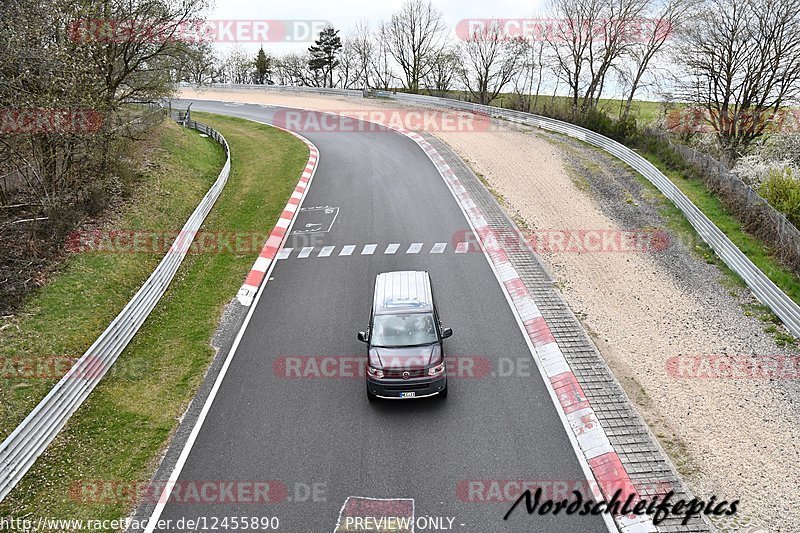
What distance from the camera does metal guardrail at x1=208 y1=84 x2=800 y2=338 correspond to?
45.5 ft

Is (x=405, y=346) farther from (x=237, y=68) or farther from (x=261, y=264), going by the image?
(x=237, y=68)

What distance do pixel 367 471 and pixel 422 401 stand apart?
7.13 ft

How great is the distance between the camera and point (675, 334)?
13.4 m

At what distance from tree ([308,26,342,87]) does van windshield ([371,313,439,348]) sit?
204 feet

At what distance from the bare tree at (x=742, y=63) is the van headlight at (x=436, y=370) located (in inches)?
858

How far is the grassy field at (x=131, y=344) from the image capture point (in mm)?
9281

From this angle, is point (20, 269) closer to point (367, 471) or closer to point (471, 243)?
point (367, 471)

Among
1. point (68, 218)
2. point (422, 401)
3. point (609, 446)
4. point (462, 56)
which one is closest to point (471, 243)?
point (422, 401)

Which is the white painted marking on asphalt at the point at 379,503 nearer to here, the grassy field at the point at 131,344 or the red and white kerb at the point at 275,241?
the grassy field at the point at 131,344

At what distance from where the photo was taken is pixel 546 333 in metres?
13.0

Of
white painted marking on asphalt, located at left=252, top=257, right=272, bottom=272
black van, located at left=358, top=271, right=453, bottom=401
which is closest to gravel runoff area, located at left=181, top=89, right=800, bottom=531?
black van, located at left=358, top=271, right=453, bottom=401

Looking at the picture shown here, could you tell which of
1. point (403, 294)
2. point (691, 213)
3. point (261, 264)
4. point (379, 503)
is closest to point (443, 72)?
point (691, 213)

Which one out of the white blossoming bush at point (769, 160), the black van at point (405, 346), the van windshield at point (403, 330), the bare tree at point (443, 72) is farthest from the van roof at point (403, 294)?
the bare tree at point (443, 72)

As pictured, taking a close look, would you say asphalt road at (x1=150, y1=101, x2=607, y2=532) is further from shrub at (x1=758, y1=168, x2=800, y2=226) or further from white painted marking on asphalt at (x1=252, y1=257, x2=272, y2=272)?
shrub at (x1=758, y1=168, x2=800, y2=226)
